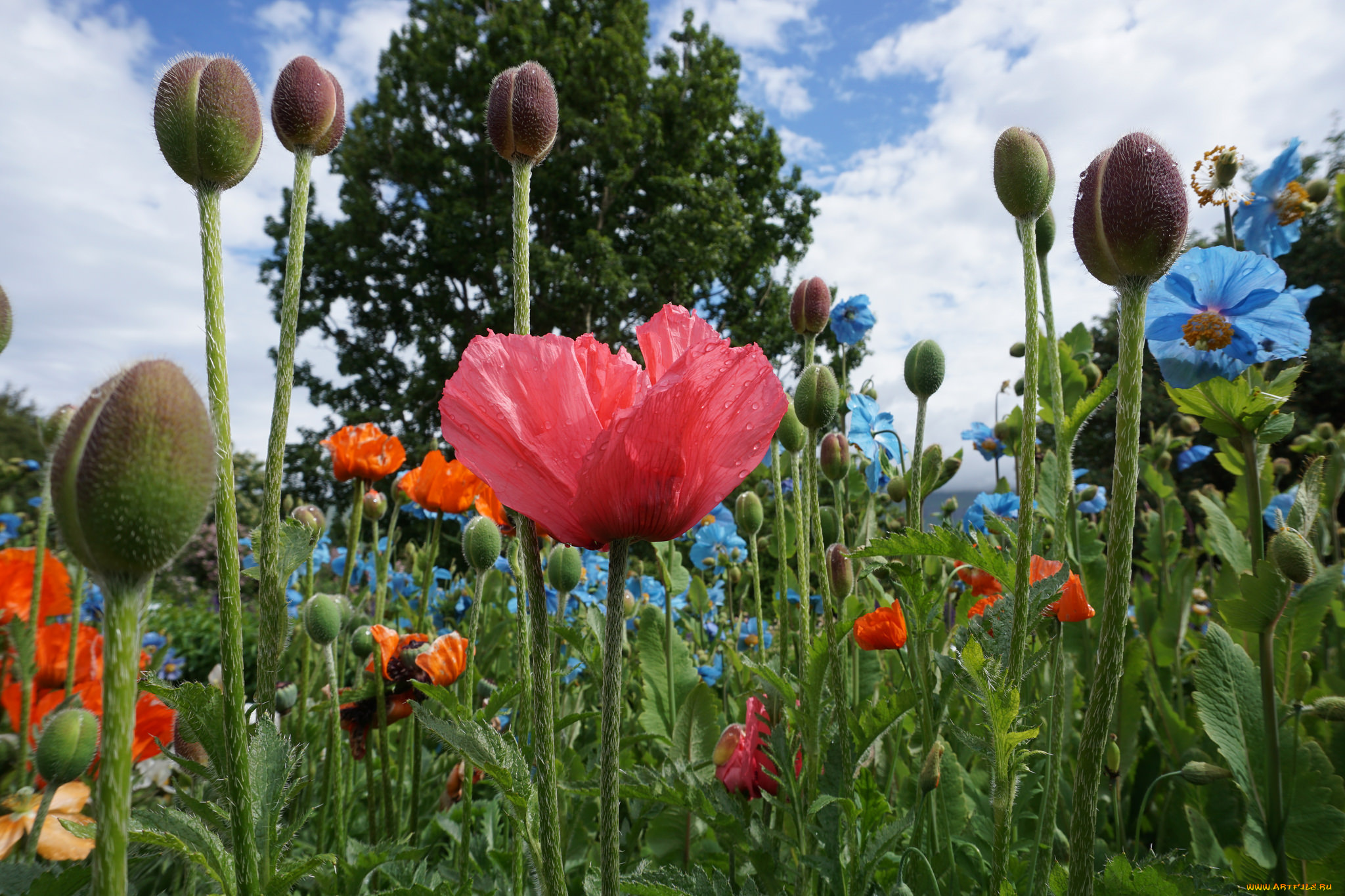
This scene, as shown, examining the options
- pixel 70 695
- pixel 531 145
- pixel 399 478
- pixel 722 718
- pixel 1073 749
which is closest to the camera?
pixel 531 145

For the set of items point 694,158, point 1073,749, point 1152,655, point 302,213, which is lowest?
point 1073,749

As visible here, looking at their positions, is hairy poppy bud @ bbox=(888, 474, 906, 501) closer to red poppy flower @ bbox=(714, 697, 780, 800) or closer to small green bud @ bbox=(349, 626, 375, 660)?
red poppy flower @ bbox=(714, 697, 780, 800)

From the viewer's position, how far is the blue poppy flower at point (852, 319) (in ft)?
7.43

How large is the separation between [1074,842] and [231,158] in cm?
86

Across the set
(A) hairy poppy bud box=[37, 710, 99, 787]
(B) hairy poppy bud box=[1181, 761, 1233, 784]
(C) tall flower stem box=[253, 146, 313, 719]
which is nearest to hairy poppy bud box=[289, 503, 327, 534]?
(A) hairy poppy bud box=[37, 710, 99, 787]

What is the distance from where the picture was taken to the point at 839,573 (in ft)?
3.97

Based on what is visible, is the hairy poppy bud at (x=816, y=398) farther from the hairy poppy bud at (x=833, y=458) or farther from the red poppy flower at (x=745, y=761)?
the red poppy flower at (x=745, y=761)

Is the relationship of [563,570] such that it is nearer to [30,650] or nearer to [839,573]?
[839,573]

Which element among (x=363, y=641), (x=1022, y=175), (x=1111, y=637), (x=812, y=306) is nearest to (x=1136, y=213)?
(x=1022, y=175)

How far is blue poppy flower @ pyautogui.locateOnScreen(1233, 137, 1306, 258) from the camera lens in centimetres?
142

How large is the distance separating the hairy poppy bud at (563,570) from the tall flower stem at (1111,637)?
989 millimetres

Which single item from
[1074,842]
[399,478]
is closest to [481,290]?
[399,478]

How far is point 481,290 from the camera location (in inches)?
505

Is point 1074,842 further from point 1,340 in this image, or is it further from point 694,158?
point 694,158
